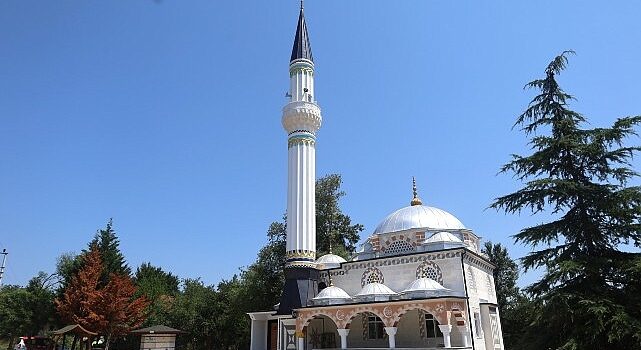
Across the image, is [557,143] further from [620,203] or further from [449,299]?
[449,299]

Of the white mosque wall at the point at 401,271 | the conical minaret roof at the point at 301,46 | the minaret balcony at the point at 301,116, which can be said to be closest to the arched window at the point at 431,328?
the white mosque wall at the point at 401,271

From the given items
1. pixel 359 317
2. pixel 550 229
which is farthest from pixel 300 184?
pixel 550 229

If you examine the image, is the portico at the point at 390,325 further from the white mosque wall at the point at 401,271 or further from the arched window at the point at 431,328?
the white mosque wall at the point at 401,271

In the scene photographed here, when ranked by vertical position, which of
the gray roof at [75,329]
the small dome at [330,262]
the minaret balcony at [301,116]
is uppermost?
the minaret balcony at [301,116]

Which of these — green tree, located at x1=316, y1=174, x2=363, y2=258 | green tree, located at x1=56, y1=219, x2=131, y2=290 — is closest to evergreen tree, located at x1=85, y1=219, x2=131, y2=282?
green tree, located at x1=56, y1=219, x2=131, y2=290

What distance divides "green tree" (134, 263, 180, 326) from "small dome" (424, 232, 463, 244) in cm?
1779

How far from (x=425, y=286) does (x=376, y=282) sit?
9.75 feet

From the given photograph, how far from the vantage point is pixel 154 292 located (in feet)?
106

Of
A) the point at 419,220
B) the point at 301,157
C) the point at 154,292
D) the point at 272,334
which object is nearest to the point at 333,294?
the point at 272,334

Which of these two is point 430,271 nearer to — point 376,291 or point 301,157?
point 376,291

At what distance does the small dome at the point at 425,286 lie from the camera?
618 inches

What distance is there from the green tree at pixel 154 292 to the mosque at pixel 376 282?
11047 mm

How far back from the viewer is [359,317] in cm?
1888

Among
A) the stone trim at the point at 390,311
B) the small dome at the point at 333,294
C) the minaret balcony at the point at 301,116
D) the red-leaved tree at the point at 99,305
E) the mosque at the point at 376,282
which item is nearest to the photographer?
the stone trim at the point at 390,311
